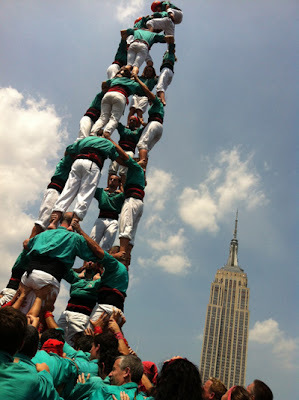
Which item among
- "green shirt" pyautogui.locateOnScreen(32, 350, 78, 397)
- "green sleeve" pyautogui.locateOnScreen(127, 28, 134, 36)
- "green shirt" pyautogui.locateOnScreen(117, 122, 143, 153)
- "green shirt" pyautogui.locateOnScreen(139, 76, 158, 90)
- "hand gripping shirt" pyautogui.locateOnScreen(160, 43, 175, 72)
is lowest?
"green shirt" pyautogui.locateOnScreen(32, 350, 78, 397)

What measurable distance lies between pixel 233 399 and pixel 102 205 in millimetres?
5876

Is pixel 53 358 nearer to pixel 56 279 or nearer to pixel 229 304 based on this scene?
pixel 56 279

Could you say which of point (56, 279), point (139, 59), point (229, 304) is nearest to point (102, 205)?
point (56, 279)

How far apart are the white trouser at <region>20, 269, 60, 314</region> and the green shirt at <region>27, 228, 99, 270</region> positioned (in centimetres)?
28

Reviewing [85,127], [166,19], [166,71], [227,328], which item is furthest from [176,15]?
[227,328]

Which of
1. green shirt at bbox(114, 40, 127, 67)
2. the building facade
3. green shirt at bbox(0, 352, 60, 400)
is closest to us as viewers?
green shirt at bbox(0, 352, 60, 400)

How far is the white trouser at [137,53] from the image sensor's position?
953cm

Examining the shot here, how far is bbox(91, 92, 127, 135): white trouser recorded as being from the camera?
7.88 meters

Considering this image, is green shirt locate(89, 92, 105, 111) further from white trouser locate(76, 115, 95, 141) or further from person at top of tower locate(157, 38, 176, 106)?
person at top of tower locate(157, 38, 176, 106)

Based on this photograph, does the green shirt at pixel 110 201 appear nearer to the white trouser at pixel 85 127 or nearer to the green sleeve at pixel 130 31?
the white trouser at pixel 85 127

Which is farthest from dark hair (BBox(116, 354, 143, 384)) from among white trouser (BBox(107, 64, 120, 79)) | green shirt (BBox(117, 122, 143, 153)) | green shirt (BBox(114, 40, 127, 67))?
green shirt (BBox(114, 40, 127, 67))

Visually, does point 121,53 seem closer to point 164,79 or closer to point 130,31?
point 130,31

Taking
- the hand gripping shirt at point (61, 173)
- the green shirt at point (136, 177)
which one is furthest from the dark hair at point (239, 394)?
the hand gripping shirt at point (61, 173)

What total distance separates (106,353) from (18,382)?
4.63 feet
